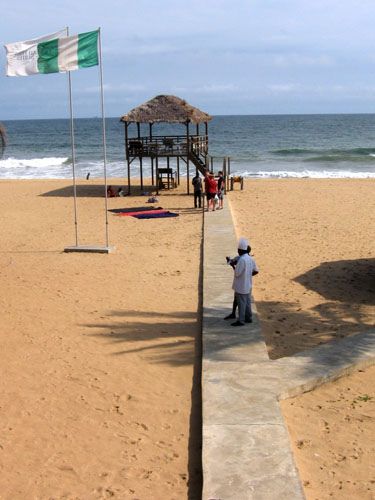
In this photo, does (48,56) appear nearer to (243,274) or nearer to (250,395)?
(243,274)

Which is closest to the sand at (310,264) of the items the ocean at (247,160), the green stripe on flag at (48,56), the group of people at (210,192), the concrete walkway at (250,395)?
the concrete walkway at (250,395)

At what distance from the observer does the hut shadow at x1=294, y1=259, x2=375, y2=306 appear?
34.5 ft

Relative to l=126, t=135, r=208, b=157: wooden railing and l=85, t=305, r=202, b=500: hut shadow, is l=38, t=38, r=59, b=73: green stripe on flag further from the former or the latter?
l=126, t=135, r=208, b=157: wooden railing

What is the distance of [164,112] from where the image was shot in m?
24.6

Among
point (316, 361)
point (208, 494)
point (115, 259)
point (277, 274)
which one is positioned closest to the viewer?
point (208, 494)

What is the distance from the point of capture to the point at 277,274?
39.2 ft

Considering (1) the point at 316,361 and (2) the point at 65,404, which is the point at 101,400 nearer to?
(2) the point at 65,404

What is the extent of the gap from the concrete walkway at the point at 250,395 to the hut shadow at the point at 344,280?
189 cm

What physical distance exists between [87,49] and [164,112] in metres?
12.0

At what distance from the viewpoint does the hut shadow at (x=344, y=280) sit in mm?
10508

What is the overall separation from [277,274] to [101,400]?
6.08 m

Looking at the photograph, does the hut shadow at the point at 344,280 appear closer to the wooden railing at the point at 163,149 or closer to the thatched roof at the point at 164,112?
the thatched roof at the point at 164,112

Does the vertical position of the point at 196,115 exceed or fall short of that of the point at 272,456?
it exceeds it

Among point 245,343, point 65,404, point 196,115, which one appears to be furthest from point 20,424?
point 196,115
